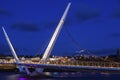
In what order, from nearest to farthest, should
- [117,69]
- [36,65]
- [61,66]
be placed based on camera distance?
[117,69] → [61,66] → [36,65]

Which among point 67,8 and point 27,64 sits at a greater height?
point 67,8

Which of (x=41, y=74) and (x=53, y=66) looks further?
(x=41, y=74)

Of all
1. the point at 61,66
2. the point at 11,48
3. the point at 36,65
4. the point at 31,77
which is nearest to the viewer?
the point at 61,66

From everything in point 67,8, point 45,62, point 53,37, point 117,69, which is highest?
point 67,8

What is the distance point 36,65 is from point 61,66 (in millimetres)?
9604

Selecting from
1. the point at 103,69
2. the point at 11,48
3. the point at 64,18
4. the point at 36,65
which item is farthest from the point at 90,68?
the point at 11,48

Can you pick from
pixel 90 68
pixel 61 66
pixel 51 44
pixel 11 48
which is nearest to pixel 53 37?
pixel 51 44

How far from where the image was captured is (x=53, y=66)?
94812 millimetres

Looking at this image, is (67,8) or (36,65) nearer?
(36,65)

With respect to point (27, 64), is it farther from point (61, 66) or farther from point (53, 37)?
point (61, 66)

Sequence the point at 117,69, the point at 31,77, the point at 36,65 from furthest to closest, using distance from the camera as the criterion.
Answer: the point at 31,77 < the point at 36,65 < the point at 117,69

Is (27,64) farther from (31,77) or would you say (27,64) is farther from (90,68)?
(90,68)

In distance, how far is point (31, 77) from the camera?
107812 millimetres

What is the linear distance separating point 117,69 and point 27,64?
98.3ft
